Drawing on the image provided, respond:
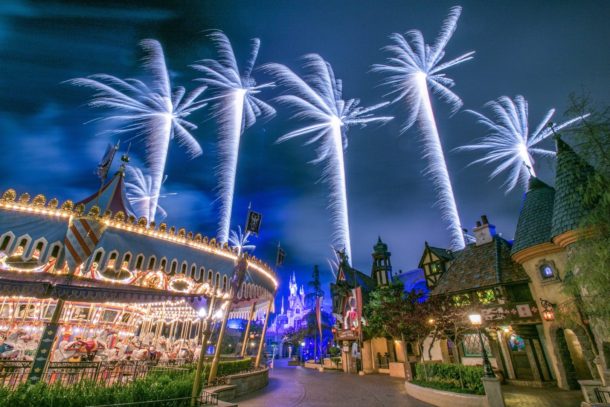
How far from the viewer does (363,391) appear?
15.4m

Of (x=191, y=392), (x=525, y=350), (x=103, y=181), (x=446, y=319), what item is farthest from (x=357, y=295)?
(x=103, y=181)

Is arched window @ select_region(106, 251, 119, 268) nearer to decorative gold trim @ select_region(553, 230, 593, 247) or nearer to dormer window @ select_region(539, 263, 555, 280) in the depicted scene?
decorative gold trim @ select_region(553, 230, 593, 247)

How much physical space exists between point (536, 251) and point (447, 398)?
37.9 ft

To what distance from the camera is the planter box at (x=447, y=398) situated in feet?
35.2

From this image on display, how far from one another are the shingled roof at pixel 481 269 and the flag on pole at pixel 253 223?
17063mm

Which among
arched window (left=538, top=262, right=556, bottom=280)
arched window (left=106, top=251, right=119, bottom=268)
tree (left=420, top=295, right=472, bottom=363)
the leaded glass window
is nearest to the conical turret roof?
arched window (left=106, top=251, right=119, bottom=268)

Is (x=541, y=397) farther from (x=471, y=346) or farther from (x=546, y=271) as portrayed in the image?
(x=546, y=271)

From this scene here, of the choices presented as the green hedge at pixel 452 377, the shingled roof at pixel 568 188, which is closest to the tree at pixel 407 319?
the green hedge at pixel 452 377

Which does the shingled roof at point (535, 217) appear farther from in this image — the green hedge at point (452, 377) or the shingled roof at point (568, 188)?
the green hedge at point (452, 377)

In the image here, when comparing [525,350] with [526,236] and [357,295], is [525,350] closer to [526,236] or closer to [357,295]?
[526,236]

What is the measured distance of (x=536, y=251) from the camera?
671 inches

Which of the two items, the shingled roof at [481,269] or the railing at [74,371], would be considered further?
the shingled roof at [481,269]

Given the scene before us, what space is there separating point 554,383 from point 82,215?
2602 cm

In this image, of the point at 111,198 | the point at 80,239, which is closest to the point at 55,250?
the point at 80,239
